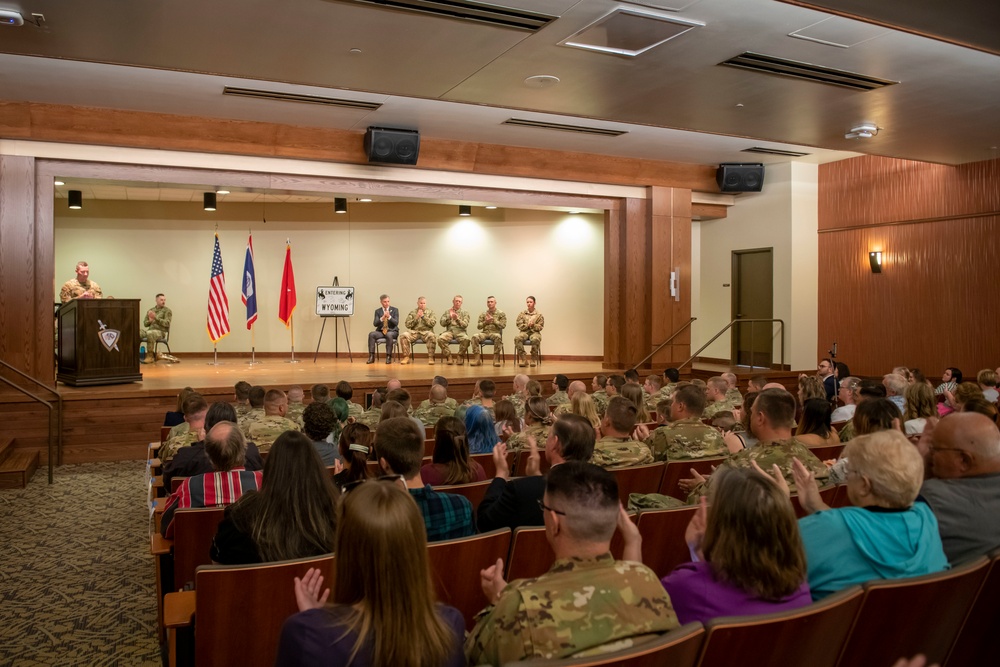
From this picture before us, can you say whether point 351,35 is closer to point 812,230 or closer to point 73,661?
point 73,661

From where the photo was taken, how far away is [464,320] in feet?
43.7

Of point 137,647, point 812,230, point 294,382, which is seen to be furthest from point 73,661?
point 812,230

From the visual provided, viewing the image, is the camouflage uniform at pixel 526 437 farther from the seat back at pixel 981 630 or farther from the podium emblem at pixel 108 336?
the podium emblem at pixel 108 336

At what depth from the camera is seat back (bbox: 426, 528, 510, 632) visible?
2.37 metres

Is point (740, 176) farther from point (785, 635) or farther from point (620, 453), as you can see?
point (785, 635)

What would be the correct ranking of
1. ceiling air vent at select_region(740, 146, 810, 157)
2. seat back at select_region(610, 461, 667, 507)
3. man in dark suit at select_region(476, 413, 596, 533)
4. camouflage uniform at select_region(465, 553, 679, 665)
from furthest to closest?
1. ceiling air vent at select_region(740, 146, 810, 157)
2. seat back at select_region(610, 461, 667, 507)
3. man in dark suit at select_region(476, 413, 596, 533)
4. camouflage uniform at select_region(465, 553, 679, 665)

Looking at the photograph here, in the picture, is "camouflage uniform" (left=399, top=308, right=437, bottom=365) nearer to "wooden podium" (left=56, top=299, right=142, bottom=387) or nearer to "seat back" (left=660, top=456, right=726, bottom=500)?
"wooden podium" (left=56, top=299, right=142, bottom=387)

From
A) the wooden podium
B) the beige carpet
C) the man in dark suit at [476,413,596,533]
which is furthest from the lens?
the wooden podium

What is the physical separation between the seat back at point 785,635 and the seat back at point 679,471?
2035 mm

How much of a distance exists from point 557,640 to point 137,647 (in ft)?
8.66

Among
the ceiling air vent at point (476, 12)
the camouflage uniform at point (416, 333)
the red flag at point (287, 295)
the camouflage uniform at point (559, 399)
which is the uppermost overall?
the ceiling air vent at point (476, 12)

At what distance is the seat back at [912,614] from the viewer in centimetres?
184

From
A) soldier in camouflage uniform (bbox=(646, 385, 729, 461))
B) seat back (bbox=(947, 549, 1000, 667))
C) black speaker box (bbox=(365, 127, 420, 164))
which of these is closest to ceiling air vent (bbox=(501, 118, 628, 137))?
black speaker box (bbox=(365, 127, 420, 164))

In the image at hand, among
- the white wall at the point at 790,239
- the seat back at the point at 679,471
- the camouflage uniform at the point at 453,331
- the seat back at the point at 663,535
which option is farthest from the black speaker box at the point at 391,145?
the seat back at the point at 663,535
